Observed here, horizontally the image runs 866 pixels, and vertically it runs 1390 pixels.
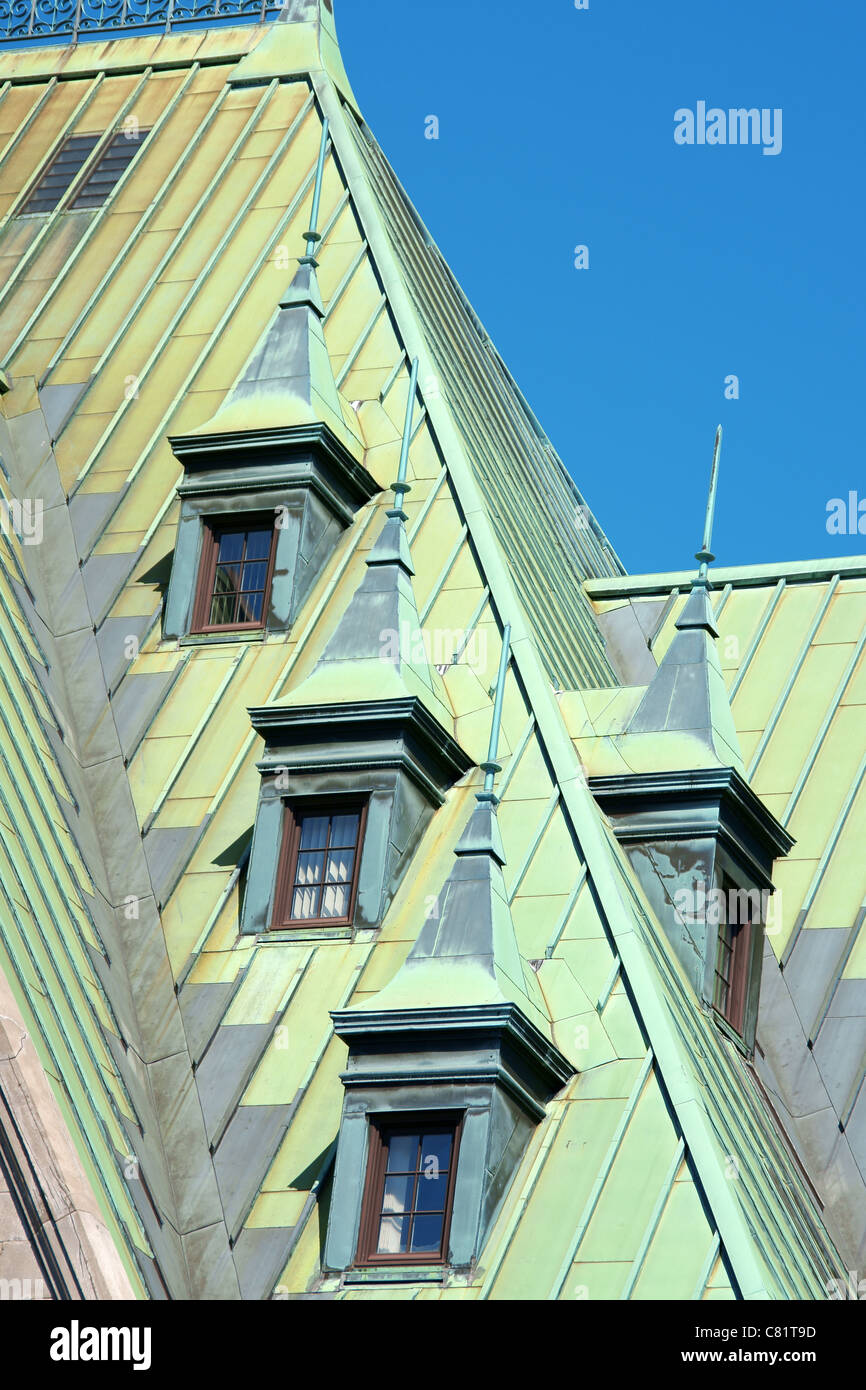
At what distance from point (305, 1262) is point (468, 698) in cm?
674

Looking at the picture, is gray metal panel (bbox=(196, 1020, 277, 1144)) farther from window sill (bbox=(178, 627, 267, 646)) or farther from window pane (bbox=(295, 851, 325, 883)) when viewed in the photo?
window sill (bbox=(178, 627, 267, 646))

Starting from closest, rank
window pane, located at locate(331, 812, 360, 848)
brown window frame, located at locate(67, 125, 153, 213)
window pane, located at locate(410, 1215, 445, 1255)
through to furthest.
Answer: window pane, located at locate(410, 1215, 445, 1255), window pane, located at locate(331, 812, 360, 848), brown window frame, located at locate(67, 125, 153, 213)

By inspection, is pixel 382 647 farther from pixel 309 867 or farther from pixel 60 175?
pixel 60 175

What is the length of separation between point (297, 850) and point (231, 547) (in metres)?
4.66

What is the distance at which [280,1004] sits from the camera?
1120 inches

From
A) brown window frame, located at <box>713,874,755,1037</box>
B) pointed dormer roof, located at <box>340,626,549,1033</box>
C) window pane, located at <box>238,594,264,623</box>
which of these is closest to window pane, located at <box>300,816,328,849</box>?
pointed dormer roof, located at <box>340,626,549,1033</box>

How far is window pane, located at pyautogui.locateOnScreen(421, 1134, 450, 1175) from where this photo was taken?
2677 cm

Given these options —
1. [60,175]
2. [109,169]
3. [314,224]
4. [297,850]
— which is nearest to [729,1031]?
[297,850]

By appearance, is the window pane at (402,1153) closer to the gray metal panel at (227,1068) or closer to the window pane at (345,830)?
the gray metal panel at (227,1068)

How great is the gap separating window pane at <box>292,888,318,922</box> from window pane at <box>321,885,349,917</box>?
0.33 feet

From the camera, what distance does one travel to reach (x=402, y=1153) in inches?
1056
